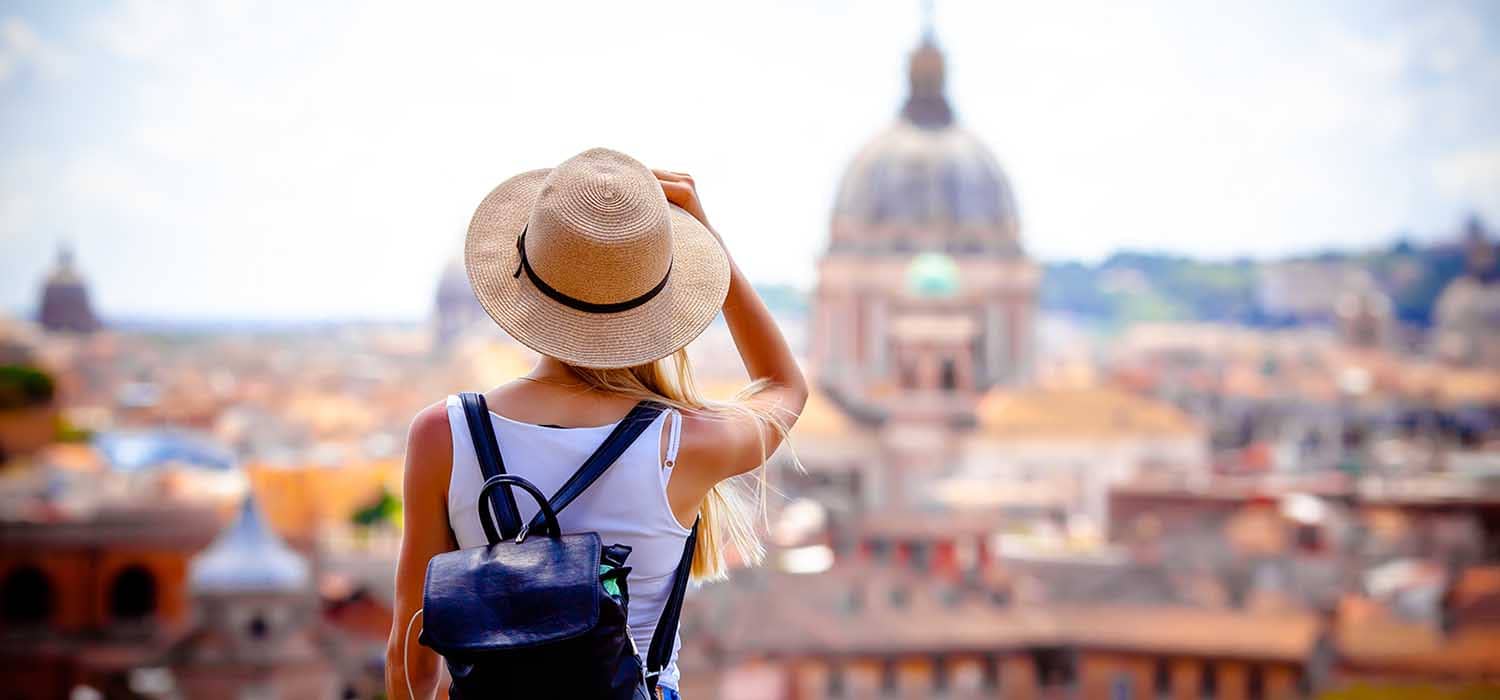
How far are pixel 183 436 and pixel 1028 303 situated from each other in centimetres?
1463

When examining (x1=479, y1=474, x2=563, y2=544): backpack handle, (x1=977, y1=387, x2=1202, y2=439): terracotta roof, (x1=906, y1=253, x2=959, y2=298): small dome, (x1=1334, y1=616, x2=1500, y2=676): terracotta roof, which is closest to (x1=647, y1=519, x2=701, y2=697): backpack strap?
(x1=479, y1=474, x2=563, y2=544): backpack handle

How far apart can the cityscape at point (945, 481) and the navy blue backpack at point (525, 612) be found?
0.42m

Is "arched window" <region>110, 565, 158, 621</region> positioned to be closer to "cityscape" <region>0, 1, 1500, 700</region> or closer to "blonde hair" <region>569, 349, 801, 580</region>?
"cityscape" <region>0, 1, 1500, 700</region>

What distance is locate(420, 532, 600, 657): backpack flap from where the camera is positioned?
1336 millimetres

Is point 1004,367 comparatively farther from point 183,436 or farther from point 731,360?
point 183,436

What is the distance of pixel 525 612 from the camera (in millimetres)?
1347

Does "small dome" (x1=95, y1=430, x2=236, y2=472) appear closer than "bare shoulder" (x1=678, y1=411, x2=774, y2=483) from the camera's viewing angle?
No

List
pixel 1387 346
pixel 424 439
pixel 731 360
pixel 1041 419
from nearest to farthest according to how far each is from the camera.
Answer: pixel 424 439 → pixel 1041 419 → pixel 731 360 → pixel 1387 346

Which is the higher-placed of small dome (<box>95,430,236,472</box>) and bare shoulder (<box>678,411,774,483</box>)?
bare shoulder (<box>678,411,774,483</box>)

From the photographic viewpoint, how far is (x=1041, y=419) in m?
31.1

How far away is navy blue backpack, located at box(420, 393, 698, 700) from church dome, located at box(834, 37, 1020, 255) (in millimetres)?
34608

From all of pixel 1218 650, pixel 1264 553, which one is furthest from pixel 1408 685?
pixel 1264 553

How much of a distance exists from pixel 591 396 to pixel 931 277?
33.8 m

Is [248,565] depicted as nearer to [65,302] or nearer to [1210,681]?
[1210,681]
